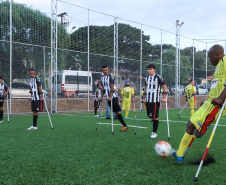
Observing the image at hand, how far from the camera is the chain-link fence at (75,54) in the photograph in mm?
15102

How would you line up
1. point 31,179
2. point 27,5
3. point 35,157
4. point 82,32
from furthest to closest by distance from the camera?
point 82,32 → point 27,5 → point 35,157 → point 31,179

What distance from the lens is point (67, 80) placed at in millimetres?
19578

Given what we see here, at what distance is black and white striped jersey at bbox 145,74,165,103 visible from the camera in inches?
277

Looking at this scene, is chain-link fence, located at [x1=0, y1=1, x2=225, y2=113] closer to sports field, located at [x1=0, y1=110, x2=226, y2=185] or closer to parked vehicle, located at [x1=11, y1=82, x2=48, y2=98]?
parked vehicle, located at [x1=11, y1=82, x2=48, y2=98]

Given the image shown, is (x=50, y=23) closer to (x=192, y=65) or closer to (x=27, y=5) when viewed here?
(x=27, y=5)

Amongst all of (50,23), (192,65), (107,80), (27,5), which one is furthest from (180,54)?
(107,80)

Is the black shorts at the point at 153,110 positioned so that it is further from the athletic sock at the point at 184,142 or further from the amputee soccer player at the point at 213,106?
the amputee soccer player at the point at 213,106

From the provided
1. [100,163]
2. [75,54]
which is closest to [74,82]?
[75,54]

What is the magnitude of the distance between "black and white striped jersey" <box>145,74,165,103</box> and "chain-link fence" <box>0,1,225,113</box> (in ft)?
30.8

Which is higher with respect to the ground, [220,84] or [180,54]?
[180,54]

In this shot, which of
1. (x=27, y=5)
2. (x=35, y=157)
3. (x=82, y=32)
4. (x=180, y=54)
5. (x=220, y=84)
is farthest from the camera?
(x=180, y=54)

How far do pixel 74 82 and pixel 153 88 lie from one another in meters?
13.5

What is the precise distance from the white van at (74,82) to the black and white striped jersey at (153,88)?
11000mm

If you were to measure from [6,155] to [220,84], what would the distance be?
13.2 ft
